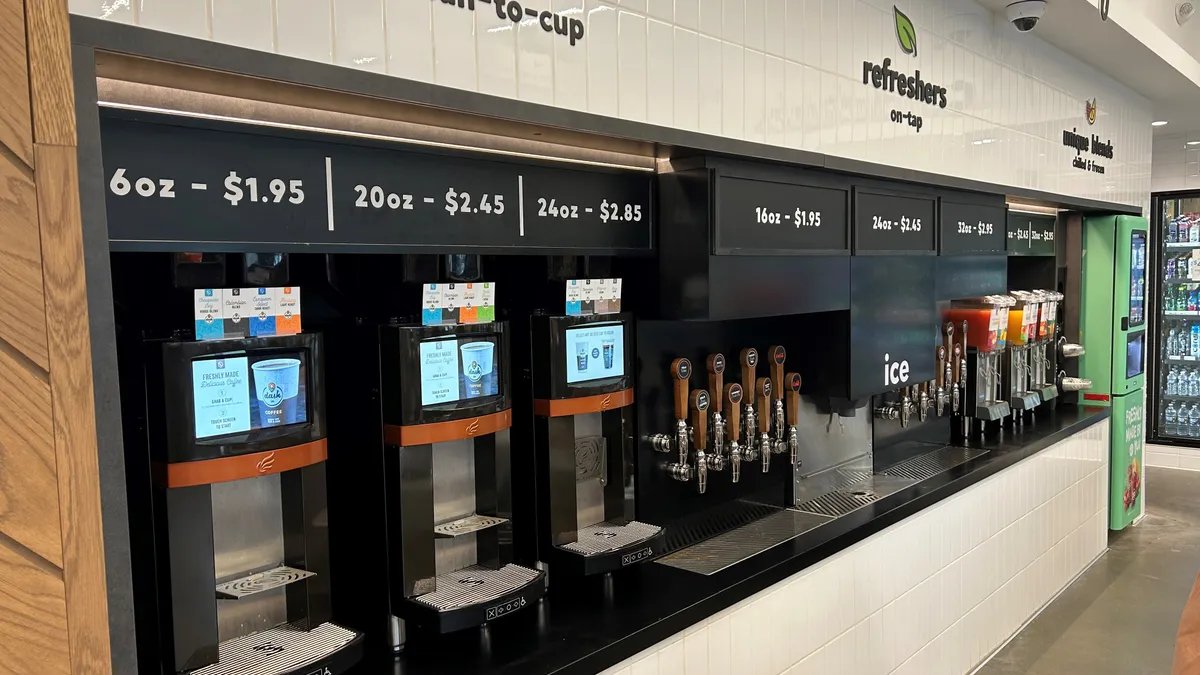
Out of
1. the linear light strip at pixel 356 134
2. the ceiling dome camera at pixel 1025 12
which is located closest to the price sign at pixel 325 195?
the linear light strip at pixel 356 134

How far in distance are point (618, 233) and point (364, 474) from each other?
0.96 m

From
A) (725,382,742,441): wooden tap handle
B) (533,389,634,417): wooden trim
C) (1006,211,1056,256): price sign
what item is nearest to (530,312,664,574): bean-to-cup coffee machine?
(533,389,634,417): wooden trim

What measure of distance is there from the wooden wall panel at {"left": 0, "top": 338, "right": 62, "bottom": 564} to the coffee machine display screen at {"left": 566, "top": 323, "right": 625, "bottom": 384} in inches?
56.3

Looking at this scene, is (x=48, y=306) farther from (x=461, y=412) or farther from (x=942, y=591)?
(x=942, y=591)

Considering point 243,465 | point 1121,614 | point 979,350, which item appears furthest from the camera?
point 1121,614

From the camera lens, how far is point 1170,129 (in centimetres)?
751

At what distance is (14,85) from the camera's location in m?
1.05

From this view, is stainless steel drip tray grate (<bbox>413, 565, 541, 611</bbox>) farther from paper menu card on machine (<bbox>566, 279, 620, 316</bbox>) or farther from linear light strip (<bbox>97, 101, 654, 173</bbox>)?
linear light strip (<bbox>97, 101, 654, 173</bbox>)

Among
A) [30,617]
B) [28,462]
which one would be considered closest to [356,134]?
[28,462]

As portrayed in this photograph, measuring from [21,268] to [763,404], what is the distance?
2.45m

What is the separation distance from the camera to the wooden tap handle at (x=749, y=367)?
3096mm

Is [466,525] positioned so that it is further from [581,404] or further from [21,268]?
[21,268]

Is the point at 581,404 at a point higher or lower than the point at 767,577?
higher

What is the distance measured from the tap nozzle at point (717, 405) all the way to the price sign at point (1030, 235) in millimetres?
2532
